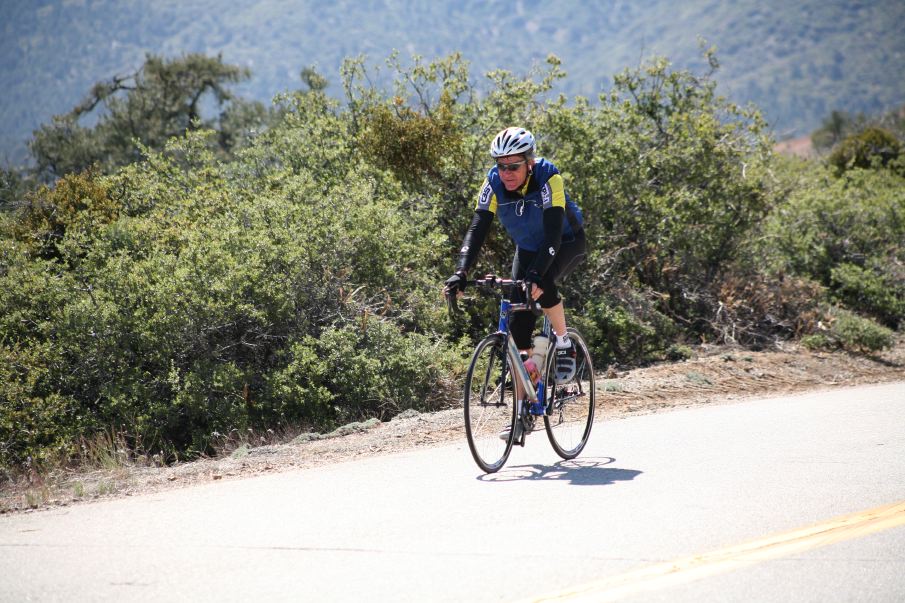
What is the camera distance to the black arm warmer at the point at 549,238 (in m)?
6.66

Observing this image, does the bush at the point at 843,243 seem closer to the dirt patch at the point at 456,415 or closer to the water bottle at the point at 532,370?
the dirt patch at the point at 456,415

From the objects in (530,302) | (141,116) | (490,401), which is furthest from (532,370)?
(141,116)

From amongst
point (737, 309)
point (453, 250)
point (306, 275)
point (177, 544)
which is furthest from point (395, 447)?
point (737, 309)

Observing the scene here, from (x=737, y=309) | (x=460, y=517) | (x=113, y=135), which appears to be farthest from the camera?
(x=113, y=135)

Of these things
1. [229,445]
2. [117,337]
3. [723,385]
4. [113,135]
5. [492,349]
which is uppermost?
[113,135]

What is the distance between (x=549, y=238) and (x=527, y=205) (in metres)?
0.42

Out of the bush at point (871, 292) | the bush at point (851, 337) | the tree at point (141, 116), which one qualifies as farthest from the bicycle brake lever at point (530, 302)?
the tree at point (141, 116)

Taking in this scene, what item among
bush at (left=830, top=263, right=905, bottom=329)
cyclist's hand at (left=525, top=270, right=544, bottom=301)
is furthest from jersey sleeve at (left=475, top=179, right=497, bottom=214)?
bush at (left=830, top=263, right=905, bottom=329)

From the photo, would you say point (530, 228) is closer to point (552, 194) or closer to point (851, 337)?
point (552, 194)

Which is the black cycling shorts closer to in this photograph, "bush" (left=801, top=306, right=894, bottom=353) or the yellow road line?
the yellow road line

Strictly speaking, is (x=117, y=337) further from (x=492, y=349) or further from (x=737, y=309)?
(x=737, y=309)

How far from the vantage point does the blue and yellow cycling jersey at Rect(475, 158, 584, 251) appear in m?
6.78

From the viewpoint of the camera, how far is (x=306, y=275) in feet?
37.2

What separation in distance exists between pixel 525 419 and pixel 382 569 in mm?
2447
